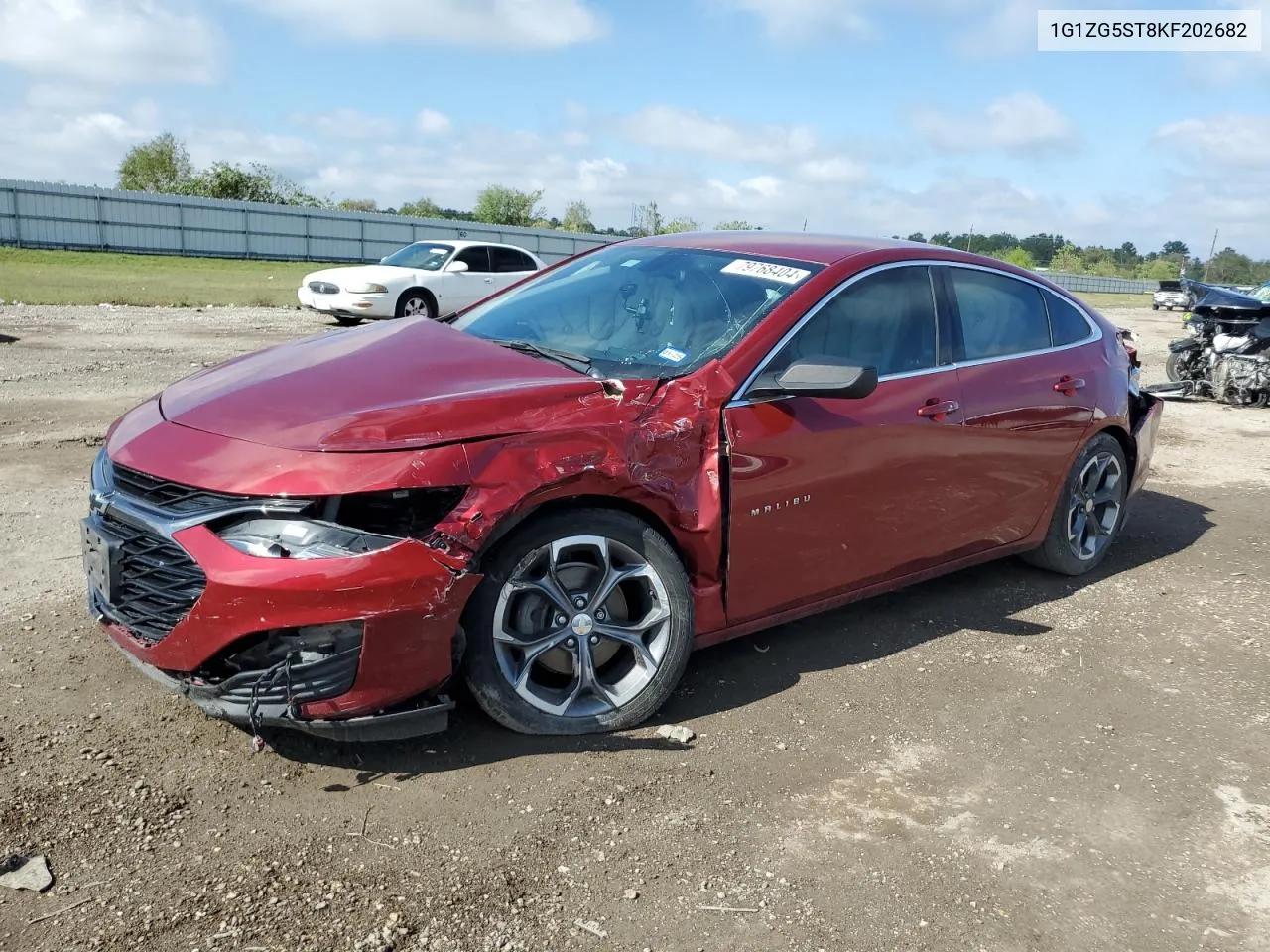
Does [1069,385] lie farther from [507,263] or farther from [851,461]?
[507,263]

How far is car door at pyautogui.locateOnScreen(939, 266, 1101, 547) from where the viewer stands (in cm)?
470

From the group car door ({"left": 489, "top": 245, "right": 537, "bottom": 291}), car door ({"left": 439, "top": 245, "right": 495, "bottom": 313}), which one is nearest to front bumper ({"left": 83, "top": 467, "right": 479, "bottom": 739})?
car door ({"left": 439, "top": 245, "right": 495, "bottom": 313})

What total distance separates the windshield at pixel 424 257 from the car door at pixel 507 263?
0.96 meters

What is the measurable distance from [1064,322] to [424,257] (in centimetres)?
1448

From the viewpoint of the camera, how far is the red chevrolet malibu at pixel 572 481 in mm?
3047

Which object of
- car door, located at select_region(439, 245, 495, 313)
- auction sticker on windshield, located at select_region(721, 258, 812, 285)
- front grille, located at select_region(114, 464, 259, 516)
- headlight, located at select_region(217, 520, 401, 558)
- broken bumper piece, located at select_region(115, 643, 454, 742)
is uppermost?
car door, located at select_region(439, 245, 495, 313)

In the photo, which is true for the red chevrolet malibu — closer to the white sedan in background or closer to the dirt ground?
the dirt ground

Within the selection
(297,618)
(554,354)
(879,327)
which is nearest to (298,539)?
(297,618)

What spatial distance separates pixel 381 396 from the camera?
3.34 meters

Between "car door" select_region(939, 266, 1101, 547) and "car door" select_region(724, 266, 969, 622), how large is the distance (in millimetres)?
171

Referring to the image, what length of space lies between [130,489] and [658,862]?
6.46ft

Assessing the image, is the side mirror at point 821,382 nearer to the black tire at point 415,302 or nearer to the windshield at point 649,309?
the windshield at point 649,309

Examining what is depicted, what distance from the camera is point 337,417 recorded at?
3.20 m

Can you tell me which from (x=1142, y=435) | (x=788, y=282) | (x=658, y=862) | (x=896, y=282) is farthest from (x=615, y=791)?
(x=1142, y=435)
